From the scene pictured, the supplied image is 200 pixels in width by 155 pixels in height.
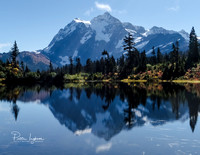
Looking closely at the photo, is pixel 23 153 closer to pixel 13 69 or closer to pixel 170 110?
pixel 170 110

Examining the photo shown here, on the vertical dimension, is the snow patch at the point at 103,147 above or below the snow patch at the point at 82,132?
below

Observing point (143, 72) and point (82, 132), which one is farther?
point (143, 72)

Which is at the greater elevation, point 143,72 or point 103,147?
point 143,72
